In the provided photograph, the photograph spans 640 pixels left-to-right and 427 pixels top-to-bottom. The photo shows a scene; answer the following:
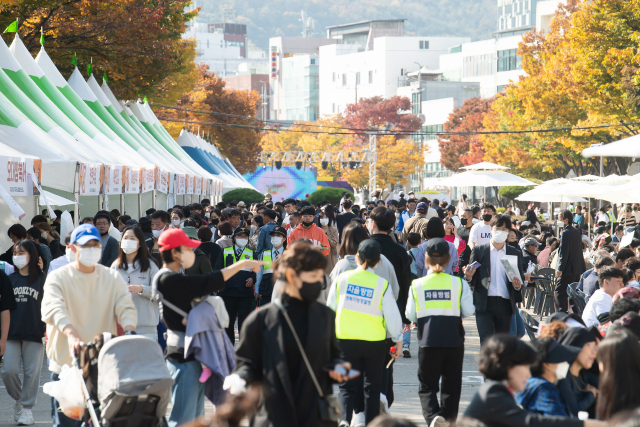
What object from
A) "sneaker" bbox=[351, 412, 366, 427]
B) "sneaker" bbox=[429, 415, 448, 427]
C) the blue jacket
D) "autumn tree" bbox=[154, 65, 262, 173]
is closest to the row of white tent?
the blue jacket

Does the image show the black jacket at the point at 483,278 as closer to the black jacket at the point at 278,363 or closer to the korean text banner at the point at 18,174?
the black jacket at the point at 278,363

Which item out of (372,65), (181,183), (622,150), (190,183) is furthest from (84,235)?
(372,65)

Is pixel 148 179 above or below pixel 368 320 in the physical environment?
above

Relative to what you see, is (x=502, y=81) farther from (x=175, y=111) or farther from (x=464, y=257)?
(x=464, y=257)

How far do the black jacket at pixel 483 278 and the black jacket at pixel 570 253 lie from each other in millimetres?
3467

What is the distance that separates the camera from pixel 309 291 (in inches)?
169

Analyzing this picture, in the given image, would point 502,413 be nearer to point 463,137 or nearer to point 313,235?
point 313,235

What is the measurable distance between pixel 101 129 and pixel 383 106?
248 feet

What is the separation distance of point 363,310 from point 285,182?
54.1 meters

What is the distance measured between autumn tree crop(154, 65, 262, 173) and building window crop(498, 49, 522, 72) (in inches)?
1481

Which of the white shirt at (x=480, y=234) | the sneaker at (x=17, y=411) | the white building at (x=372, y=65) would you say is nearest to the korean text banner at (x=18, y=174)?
the sneaker at (x=17, y=411)

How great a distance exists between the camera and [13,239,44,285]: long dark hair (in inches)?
295

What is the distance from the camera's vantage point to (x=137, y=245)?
725 cm

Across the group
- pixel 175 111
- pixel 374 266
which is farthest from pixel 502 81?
pixel 374 266
